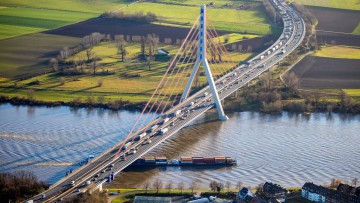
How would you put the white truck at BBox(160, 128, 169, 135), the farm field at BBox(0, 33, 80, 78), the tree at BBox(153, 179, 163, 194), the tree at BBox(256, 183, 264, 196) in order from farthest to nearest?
the farm field at BBox(0, 33, 80, 78) < the white truck at BBox(160, 128, 169, 135) < the tree at BBox(153, 179, 163, 194) < the tree at BBox(256, 183, 264, 196)

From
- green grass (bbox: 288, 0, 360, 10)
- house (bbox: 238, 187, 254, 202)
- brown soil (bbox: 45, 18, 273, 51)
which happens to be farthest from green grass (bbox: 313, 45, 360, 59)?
house (bbox: 238, 187, 254, 202)

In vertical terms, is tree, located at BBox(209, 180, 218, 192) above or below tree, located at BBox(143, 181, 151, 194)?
above

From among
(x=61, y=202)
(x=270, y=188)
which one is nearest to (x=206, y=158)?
(x=270, y=188)

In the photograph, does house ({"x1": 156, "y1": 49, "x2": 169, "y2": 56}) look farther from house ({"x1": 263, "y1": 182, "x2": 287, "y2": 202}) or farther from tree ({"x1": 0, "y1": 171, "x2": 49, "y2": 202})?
house ({"x1": 263, "y1": 182, "x2": 287, "y2": 202})

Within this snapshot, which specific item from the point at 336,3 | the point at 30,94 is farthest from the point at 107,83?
the point at 336,3

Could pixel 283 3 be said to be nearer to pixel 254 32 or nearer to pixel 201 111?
pixel 254 32

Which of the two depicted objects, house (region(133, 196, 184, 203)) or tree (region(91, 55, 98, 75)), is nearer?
house (region(133, 196, 184, 203))

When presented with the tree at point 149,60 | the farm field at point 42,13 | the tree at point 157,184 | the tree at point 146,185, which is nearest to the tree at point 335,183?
the tree at point 157,184
